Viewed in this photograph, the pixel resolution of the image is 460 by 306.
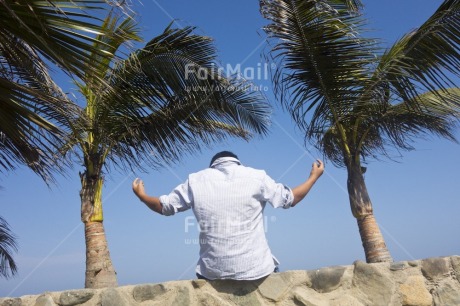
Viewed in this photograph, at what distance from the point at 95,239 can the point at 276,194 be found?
372cm

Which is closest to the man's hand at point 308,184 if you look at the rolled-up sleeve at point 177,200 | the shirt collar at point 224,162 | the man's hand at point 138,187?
the shirt collar at point 224,162

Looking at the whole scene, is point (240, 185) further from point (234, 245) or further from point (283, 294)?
point (283, 294)

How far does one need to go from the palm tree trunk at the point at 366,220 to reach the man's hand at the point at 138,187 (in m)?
4.32

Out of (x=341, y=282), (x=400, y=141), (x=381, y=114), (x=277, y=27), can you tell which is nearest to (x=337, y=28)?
(x=277, y=27)

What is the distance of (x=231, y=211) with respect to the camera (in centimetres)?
299

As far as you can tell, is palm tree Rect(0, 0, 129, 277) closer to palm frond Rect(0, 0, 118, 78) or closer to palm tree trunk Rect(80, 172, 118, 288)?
palm frond Rect(0, 0, 118, 78)

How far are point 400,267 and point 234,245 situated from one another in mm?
1463

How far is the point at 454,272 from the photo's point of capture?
3750mm

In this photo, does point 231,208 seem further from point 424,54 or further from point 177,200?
point 424,54

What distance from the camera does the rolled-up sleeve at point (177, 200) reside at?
120 inches

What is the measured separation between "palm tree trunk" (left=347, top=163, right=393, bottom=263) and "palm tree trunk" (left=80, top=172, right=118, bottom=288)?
3491 mm

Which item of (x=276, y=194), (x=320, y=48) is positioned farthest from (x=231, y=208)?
(x=320, y=48)

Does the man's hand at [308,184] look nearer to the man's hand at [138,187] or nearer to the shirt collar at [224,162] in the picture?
the shirt collar at [224,162]

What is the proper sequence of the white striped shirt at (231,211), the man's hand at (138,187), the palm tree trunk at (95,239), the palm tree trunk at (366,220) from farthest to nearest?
1. the palm tree trunk at (366,220)
2. the palm tree trunk at (95,239)
3. the man's hand at (138,187)
4. the white striped shirt at (231,211)
